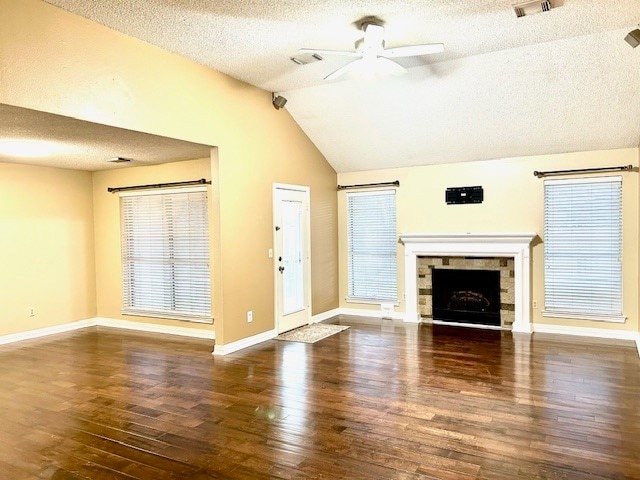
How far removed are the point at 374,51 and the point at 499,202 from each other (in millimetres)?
3365

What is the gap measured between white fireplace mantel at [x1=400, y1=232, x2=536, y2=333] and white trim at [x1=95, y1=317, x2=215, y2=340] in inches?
114

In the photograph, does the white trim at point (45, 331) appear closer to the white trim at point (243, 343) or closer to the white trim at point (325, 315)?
the white trim at point (243, 343)

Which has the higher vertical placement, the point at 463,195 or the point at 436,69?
the point at 436,69

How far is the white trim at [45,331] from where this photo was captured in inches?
241

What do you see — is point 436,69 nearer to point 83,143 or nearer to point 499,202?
point 499,202

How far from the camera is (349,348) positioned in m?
5.44

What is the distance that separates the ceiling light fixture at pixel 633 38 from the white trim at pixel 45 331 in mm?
7407

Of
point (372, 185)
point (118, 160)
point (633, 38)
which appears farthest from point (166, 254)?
point (633, 38)

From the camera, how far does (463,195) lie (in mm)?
6594

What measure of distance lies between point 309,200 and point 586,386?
4121mm

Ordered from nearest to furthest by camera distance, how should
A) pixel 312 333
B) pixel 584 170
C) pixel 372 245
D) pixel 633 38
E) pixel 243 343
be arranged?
pixel 633 38 < pixel 243 343 < pixel 584 170 < pixel 312 333 < pixel 372 245

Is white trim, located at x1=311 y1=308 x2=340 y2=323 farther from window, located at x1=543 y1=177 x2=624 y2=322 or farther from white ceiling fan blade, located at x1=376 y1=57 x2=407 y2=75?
white ceiling fan blade, located at x1=376 y1=57 x2=407 y2=75

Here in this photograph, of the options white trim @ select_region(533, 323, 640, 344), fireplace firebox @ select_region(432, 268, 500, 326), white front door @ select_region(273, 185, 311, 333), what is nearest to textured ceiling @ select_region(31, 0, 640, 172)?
white front door @ select_region(273, 185, 311, 333)

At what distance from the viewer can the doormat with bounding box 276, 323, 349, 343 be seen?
591 centimetres
